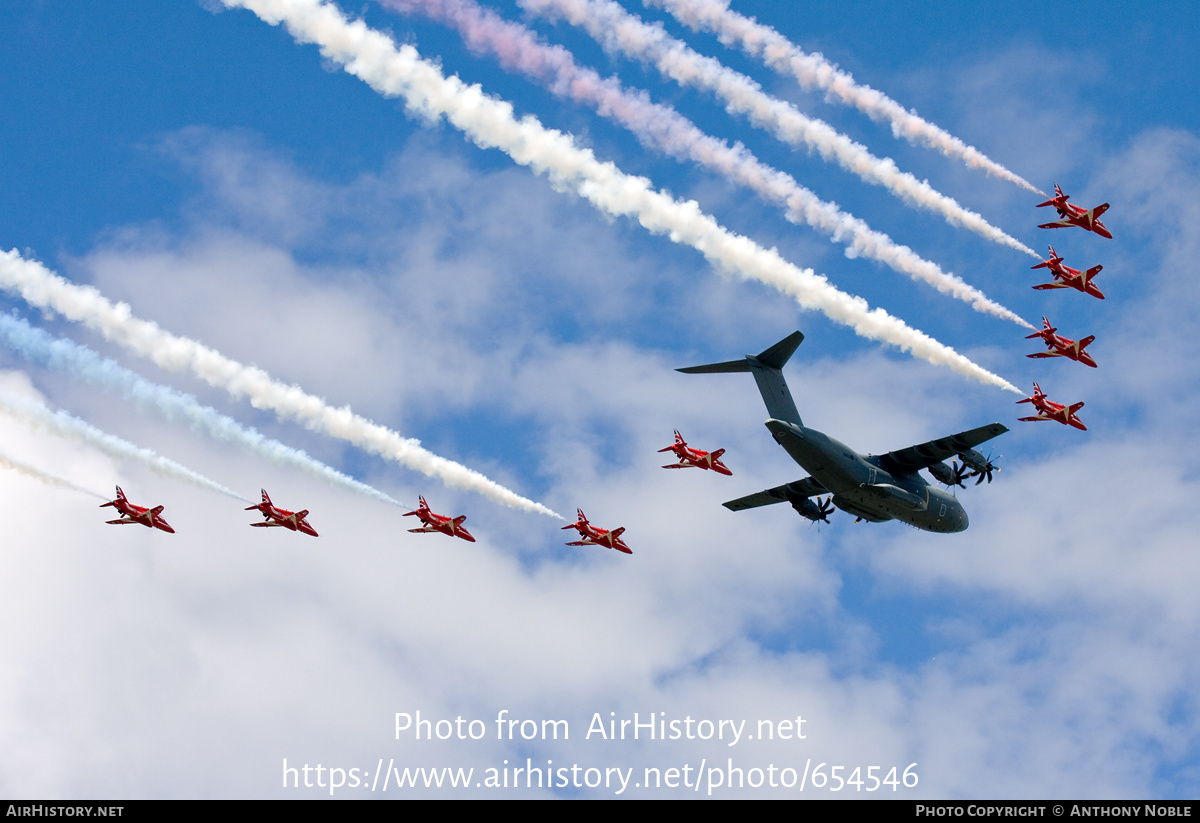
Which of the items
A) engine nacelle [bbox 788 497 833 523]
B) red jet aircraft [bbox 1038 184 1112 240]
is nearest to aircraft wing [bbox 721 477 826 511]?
engine nacelle [bbox 788 497 833 523]

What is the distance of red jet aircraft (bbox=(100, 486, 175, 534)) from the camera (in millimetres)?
33406

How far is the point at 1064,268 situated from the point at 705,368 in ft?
40.2

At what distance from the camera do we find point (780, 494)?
4138cm

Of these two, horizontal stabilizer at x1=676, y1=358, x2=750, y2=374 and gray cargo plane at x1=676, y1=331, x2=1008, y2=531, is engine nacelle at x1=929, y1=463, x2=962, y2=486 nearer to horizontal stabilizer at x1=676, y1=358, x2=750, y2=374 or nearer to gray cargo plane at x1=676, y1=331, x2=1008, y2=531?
gray cargo plane at x1=676, y1=331, x2=1008, y2=531

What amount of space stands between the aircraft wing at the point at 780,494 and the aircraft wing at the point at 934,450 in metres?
3.35

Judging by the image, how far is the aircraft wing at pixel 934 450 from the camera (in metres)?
36.1

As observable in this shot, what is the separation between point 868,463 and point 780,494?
5868mm

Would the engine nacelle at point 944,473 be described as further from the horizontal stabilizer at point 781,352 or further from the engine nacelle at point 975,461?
the horizontal stabilizer at point 781,352

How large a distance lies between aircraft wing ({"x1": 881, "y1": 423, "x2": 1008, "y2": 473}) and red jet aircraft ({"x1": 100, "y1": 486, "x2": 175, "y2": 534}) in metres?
21.2
